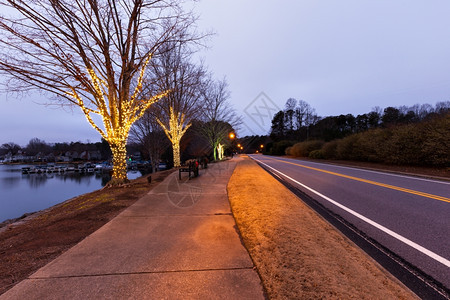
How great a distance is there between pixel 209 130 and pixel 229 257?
28.2 m

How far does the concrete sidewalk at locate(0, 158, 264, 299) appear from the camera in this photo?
2.28 metres

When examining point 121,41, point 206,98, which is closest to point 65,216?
point 121,41

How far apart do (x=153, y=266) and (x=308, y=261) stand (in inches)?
85.8

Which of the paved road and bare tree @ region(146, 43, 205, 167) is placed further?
bare tree @ region(146, 43, 205, 167)

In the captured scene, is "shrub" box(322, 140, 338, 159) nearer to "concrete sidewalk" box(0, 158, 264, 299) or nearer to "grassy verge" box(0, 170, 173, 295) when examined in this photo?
"concrete sidewalk" box(0, 158, 264, 299)

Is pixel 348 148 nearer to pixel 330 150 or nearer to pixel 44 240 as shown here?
pixel 330 150

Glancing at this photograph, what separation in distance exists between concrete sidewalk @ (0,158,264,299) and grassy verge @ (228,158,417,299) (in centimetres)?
24

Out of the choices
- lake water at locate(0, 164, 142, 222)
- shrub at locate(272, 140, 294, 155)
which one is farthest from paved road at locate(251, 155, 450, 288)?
shrub at locate(272, 140, 294, 155)

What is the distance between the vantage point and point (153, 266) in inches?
110

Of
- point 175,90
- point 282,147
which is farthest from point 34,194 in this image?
point 282,147

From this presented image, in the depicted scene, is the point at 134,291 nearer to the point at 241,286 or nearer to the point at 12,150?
the point at 241,286

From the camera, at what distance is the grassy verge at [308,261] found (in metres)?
2.24

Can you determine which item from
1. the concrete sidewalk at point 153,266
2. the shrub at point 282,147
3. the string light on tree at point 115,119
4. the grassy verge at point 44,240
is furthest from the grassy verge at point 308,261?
the shrub at point 282,147

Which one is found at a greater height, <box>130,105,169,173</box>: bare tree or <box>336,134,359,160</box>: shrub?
<box>130,105,169,173</box>: bare tree
